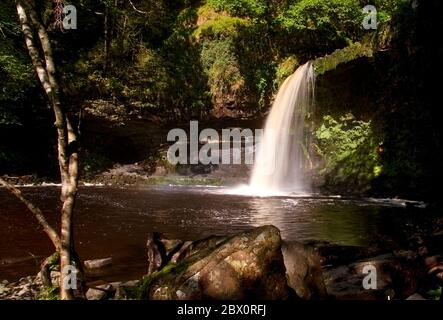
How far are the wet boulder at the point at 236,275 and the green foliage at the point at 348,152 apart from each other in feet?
44.5

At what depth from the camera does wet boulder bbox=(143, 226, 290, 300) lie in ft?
14.4

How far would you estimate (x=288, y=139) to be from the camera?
66.9 feet

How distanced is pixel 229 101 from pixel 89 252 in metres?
14.6

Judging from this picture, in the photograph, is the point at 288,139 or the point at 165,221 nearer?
the point at 165,221

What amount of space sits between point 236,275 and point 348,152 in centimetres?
1625

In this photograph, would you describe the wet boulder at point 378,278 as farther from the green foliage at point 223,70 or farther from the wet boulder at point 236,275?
the green foliage at point 223,70

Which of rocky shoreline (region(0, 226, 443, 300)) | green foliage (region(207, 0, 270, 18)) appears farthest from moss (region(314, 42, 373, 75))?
rocky shoreline (region(0, 226, 443, 300))

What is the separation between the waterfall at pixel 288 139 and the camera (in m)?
19.6

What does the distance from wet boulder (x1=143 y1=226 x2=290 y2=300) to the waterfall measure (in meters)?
14.8

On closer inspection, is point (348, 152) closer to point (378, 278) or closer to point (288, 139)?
point (288, 139)

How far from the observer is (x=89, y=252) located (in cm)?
796

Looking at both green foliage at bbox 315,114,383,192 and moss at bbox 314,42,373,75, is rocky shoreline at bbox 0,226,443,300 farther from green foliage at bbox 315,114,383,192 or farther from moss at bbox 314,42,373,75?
A: moss at bbox 314,42,373,75

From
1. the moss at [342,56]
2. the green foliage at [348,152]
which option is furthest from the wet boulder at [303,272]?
the moss at [342,56]

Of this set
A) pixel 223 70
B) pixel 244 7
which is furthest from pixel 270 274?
pixel 244 7
